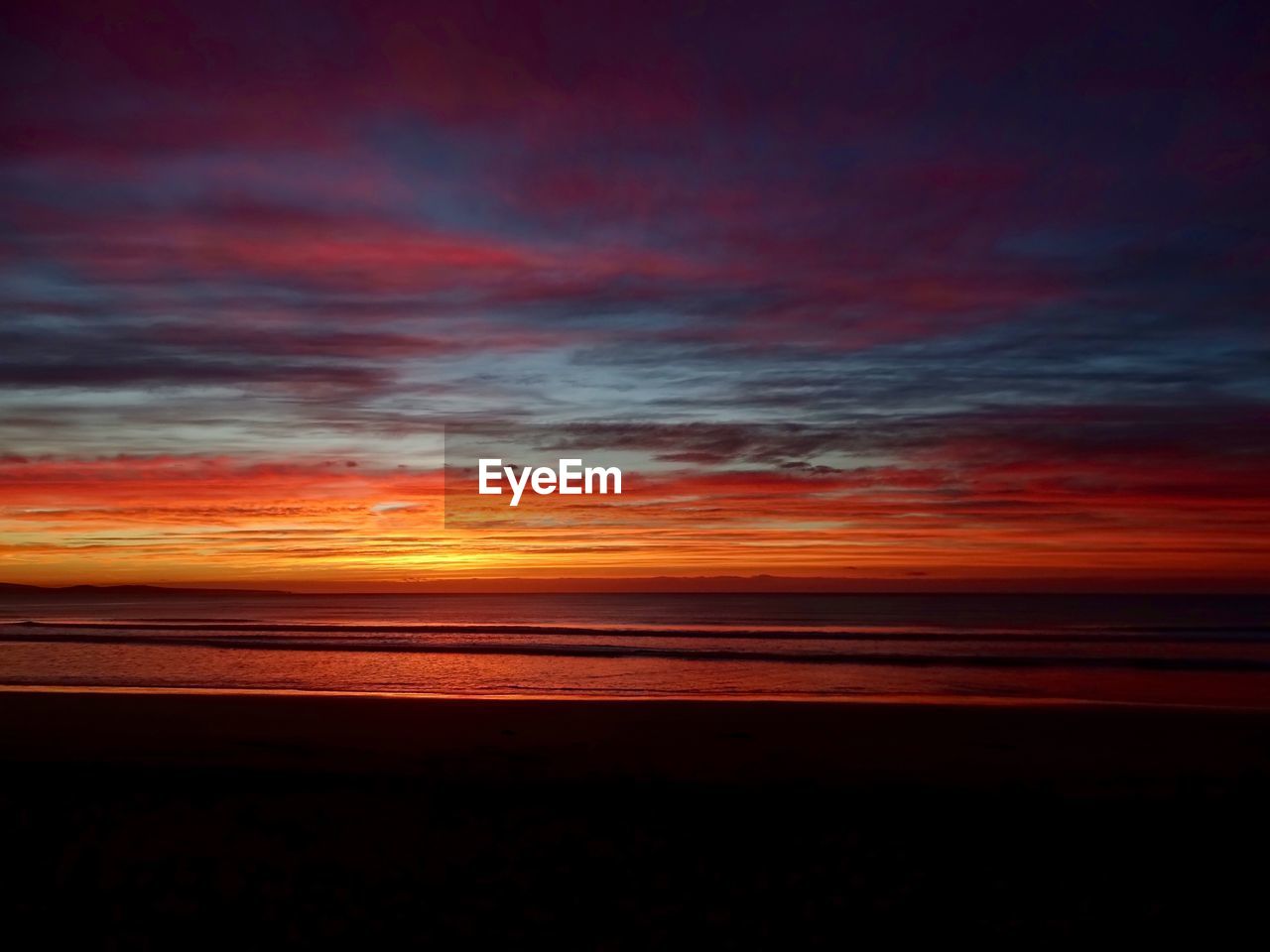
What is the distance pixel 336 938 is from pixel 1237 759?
1399 centimetres

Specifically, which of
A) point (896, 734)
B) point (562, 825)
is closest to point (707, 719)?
point (896, 734)

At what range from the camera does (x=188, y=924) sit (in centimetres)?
718

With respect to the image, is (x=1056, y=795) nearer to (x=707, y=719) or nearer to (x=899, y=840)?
(x=899, y=840)

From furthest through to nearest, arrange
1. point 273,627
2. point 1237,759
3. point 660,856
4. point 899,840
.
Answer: point 273,627
point 1237,759
point 899,840
point 660,856

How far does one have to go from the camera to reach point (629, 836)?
9461mm

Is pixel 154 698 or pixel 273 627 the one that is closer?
pixel 154 698

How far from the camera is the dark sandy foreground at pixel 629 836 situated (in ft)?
23.7

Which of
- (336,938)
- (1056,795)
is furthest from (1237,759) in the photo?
(336,938)

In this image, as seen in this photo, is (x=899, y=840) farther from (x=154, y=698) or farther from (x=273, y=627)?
(x=273, y=627)

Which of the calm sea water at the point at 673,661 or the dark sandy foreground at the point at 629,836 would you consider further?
the calm sea water at the point at 673,661

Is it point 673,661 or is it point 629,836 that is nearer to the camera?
point 629,836

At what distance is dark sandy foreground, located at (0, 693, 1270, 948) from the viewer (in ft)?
23.7

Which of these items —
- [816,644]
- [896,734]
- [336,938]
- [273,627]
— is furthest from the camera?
[273,627]

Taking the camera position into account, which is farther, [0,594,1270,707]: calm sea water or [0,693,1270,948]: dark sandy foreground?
[0,594,1270,707]: calm sea water
